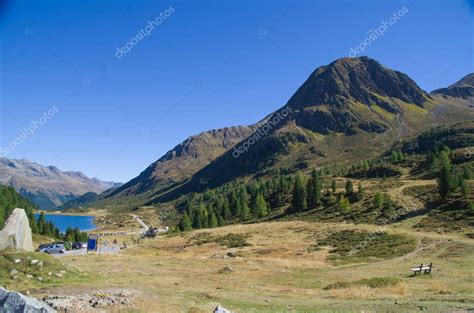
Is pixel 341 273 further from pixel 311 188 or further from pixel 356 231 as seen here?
pixel 311 188

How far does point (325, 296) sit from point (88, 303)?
1508 cm

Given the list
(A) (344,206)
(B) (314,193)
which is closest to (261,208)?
(B) (314,193)

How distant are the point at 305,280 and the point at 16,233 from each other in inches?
1004

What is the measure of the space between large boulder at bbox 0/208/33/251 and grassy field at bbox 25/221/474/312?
170 inches

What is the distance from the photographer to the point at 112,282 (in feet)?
94.1

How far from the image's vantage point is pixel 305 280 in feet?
120

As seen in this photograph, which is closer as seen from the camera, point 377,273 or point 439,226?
point 377,273

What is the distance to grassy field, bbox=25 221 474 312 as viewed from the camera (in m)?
22.1

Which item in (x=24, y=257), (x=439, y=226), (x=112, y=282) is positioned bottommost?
(x=439, y=226)

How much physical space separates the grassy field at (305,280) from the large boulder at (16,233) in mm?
4310

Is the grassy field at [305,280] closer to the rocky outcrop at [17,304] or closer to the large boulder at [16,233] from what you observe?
the large boulder at [16,233]

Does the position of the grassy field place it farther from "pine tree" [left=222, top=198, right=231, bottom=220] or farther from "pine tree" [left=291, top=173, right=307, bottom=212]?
"pine tree" [left=222, top=198, right=231, bottom=220]

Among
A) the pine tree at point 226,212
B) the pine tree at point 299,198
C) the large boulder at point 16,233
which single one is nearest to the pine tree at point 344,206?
the pine tree at point 299,198

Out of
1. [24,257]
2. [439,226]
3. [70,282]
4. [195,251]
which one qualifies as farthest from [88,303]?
[439,226]
